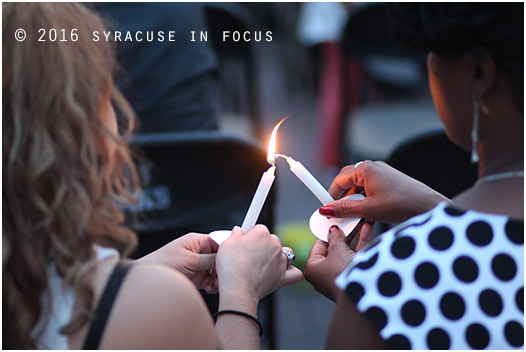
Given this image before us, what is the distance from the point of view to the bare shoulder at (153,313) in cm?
93

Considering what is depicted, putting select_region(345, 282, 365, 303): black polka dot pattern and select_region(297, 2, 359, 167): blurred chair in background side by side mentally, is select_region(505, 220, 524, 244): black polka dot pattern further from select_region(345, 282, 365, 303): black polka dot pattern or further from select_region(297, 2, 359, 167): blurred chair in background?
select_region(297, 2, 359, 167): blurred chair in background

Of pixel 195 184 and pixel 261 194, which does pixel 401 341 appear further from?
pixel 195 184

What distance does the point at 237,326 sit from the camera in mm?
1223

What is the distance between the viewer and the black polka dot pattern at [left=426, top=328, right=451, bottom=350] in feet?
3.08

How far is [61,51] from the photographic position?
93 centimetres

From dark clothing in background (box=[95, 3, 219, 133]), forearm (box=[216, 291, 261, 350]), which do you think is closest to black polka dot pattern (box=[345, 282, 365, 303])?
forearm (box=[216, 291, 261, 350])

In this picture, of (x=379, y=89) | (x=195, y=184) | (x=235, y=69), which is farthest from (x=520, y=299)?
(x=379, y=89)

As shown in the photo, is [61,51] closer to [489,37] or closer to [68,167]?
[68,167]

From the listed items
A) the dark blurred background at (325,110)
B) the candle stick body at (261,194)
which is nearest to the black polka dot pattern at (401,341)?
the candle stick body at (261,194)

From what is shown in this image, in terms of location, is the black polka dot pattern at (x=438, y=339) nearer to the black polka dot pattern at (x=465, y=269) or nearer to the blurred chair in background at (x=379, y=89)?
the black polka dot pattern at (x=465, y=269)

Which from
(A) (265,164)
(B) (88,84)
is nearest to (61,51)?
(B) (88,84)

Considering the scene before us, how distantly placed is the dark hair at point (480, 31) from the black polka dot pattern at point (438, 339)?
0.37 m

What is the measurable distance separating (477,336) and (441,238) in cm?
15

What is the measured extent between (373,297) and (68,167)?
0.51m
